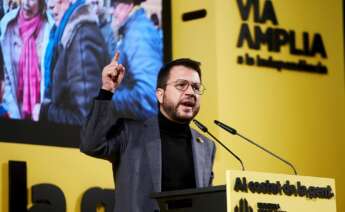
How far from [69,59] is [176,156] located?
2.16m

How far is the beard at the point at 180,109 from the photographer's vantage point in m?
4.52

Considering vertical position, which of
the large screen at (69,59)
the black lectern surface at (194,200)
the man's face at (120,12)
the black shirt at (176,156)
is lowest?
the black lectern surface at (194,200)

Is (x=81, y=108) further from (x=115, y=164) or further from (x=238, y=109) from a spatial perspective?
(x=115, y=164)

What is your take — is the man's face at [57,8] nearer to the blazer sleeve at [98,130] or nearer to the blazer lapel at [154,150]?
the blazer lapel at [154,150]

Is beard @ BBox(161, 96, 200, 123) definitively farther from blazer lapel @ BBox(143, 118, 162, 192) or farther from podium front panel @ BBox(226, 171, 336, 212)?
podium front panel @ BBox(226, 171, 336, 212)

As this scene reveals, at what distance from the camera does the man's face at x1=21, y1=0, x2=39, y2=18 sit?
6277 mm

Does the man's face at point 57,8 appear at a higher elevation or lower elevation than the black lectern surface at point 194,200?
higher

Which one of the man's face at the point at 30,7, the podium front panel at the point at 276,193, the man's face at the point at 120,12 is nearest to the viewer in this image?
the podium front panel at the point at 276,193

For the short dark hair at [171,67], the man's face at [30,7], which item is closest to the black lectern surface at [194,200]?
the short dark hair at [171,67]

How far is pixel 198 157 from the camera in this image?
15.0 feet

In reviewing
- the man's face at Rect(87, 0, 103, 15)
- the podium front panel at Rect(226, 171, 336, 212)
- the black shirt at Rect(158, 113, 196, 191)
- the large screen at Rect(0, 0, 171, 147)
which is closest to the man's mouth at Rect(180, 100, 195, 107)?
the black shirt at Rect(158, 113, 196, 191)

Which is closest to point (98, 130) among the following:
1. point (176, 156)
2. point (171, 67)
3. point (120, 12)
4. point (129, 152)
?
point (129, 152)

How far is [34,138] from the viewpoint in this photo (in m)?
6.11

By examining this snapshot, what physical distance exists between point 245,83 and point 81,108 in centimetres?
135
